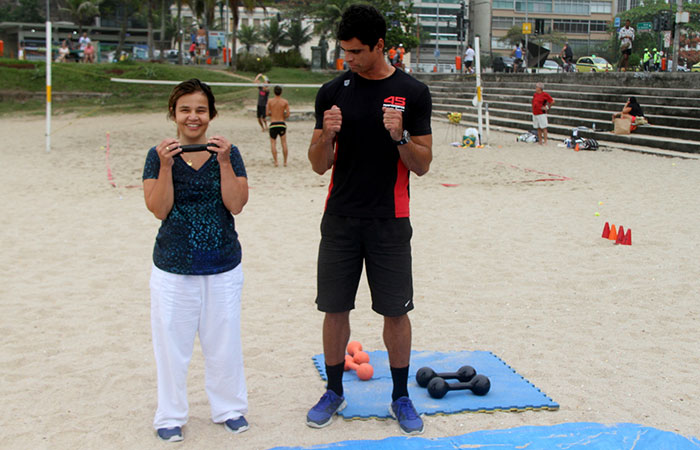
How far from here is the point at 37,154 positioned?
49.2ft

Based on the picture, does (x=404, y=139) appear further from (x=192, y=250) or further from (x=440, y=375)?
(x=440, y=375)

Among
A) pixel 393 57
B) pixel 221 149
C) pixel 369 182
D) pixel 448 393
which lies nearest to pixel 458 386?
pixel 448 393

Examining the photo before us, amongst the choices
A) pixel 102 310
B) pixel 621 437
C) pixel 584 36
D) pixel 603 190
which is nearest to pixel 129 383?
pixel 102 310

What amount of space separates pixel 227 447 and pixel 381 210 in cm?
130

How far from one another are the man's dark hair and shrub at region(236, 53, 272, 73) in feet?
109

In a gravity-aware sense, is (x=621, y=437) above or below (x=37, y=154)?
below

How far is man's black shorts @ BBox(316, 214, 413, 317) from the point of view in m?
3.27

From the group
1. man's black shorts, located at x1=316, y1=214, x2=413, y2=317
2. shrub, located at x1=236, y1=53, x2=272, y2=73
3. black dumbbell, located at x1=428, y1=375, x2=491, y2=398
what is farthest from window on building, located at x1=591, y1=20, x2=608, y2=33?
man's black shorts, located at x1=316, y1=214, x2=413, y2=317

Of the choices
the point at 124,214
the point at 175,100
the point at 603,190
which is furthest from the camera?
the point at 603,190

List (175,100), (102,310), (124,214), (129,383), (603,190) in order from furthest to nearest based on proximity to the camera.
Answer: (603,190), (124,214), (102,310), (129,383), (175,100)

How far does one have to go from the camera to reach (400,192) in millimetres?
3285

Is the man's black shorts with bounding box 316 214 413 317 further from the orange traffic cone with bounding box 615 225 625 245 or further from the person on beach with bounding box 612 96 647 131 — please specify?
the person on beach with bounding box 612 96 647 131

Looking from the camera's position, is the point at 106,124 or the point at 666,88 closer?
the point at 666,88

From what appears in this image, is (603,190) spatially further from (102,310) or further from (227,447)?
(227,447)
